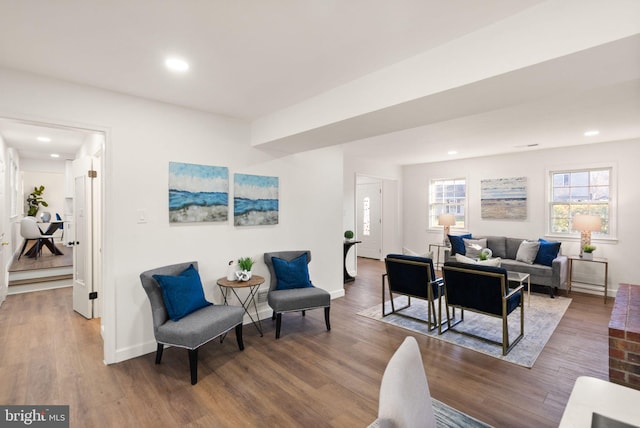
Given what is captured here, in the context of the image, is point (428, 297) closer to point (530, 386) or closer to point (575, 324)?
point (530, 386)

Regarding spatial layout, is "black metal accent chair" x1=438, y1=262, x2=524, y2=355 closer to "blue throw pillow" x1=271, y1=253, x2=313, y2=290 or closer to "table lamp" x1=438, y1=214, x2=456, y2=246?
"blue throw pillow" x1=271, y1=253, x2=313, y2=290

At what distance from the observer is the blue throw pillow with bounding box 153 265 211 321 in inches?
107

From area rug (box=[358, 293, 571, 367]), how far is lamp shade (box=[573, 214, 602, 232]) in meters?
1.19

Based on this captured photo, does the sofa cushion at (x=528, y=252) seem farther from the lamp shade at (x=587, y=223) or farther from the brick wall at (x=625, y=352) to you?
the brick wall at (x=625, y=352)

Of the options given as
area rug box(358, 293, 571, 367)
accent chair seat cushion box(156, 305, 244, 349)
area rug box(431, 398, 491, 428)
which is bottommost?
area rug box(431, 398, 491, 428)

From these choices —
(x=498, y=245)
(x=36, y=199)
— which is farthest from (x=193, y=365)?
Answer: (x=36, y=199)

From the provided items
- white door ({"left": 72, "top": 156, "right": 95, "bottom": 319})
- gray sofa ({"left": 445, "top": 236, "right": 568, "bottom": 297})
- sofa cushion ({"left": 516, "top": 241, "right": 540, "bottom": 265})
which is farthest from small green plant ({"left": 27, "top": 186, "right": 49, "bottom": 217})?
sofa cushion ({"left": 516, "top": 241, "right": 540, "bottom": 265})

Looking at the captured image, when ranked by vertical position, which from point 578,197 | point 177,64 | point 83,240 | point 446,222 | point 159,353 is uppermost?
point 177,64

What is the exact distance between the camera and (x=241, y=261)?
3.50m

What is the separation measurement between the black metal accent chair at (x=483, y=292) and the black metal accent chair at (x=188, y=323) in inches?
89.0

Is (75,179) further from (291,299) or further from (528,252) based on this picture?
(528,252)

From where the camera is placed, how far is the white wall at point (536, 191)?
4.91 m

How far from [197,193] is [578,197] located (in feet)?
20.6

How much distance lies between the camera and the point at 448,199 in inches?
286
